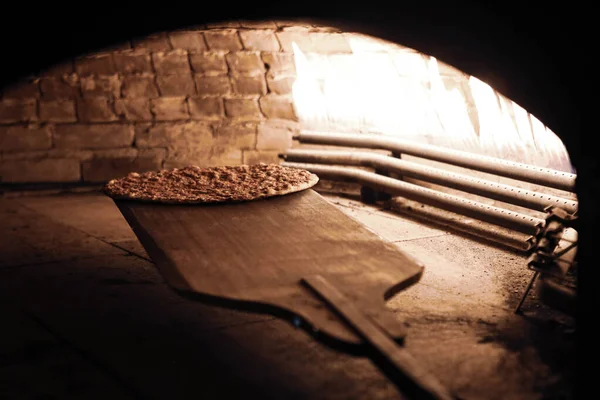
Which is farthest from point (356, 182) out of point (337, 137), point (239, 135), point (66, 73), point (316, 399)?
point (316, 399)

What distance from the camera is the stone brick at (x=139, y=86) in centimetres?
575

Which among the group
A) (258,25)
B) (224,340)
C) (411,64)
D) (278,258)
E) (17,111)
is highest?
(258,25)

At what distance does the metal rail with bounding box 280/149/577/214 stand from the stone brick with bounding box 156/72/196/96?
3.31 feet

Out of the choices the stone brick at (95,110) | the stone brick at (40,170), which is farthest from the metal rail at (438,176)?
the stone brick at (40,170)

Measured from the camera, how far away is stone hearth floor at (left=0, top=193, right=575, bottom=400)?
94.1 inches

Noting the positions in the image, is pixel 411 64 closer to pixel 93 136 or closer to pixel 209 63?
pixel 209 63

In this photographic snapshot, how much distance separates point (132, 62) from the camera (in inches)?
226

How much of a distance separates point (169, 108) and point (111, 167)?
715 mm

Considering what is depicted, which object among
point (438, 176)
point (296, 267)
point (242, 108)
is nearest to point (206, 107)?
point (242, 108)

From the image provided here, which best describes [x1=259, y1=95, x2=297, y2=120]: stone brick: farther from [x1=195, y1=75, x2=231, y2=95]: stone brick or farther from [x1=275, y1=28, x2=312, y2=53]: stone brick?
[x1=275, y1=28, x2=312, y2=53]: stone brick

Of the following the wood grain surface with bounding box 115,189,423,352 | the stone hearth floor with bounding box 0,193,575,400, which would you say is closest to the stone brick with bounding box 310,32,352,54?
the stone hearth floor with bounding box 0,193,575,400

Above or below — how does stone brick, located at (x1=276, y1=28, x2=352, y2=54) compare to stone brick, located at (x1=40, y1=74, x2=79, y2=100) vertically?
above

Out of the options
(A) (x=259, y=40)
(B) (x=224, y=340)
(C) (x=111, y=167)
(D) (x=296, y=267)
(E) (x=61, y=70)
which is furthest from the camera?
(A) (x=259, y=40)

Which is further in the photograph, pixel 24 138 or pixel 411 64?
pixel 411 64
